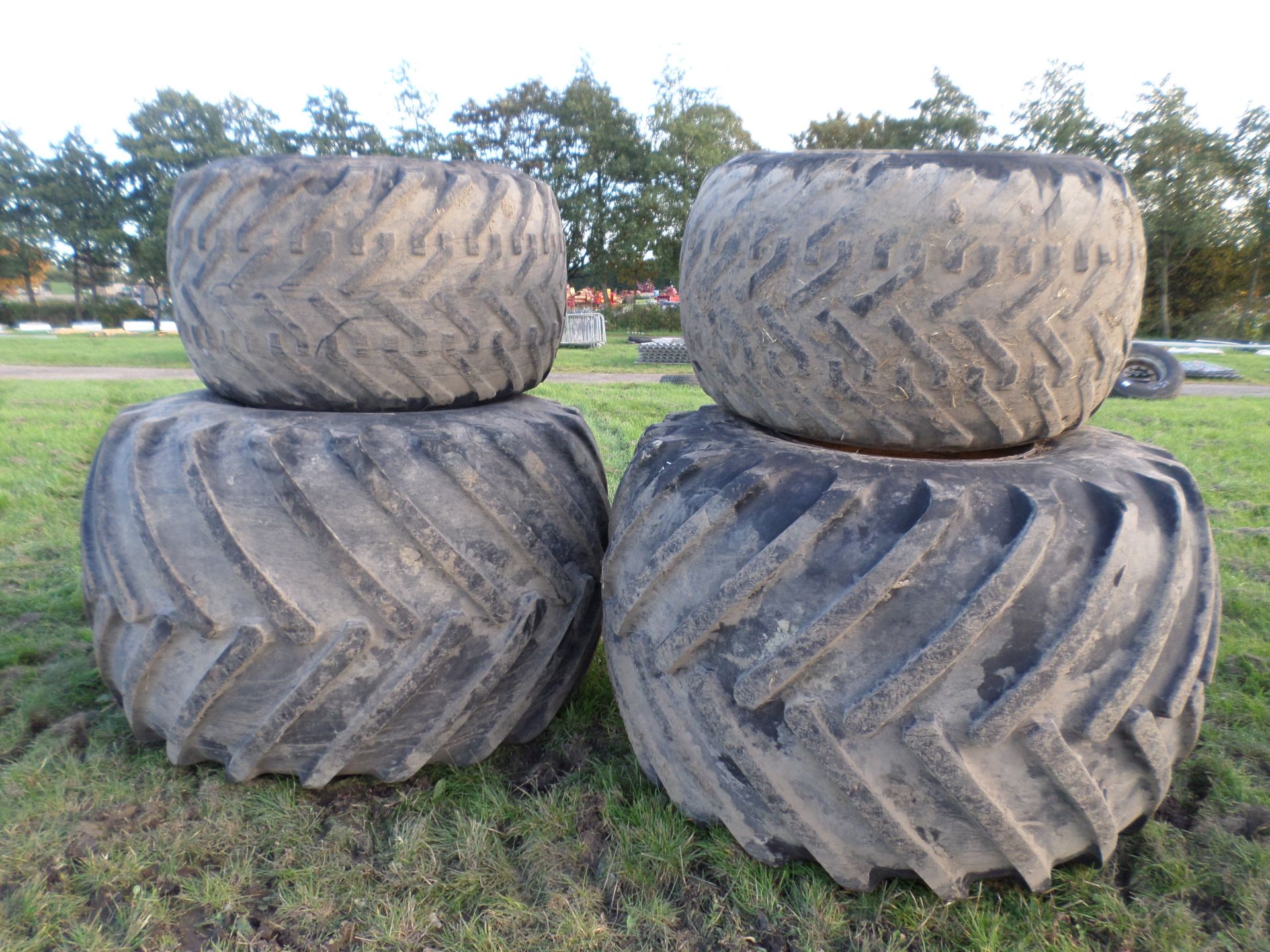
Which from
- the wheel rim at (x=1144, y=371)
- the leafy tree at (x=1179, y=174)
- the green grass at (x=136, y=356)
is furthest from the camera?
the leafy tree at (x=1179, y=174)

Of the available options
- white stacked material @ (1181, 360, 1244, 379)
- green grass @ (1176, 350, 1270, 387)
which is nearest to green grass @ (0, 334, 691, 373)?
white stacked material @ (1181, 360, 1244, 379)

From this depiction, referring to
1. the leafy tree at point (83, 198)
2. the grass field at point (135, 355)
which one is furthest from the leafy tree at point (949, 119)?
the leafy tree at point (83, 198)

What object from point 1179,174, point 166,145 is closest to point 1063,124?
point 1179,174

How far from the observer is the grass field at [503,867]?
1.46 m

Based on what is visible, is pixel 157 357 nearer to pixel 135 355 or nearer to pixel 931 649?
pixel 135 355

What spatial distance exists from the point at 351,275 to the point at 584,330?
1627 centimetres

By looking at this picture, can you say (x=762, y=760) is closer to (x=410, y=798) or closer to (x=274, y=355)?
(x=410, y=798)

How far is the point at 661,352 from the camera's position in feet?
44.6

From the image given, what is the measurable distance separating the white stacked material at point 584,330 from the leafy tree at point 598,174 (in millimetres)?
9540

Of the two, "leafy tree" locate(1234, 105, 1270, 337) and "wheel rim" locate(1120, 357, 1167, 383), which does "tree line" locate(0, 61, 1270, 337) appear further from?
"wheel rim" locate(1120, 357, 1167, 383)

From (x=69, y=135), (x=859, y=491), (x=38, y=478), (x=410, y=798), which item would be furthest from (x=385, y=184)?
(x=69, y=135)

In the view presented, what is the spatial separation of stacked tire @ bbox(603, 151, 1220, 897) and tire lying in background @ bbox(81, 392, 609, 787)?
1.28 ft

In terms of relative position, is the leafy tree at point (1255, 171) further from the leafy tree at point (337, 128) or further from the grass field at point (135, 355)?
the leafy tree at point (337, 128)

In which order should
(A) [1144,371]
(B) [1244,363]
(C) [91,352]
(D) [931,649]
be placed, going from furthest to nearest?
(B) [1244,363], (C) [91,352], (A) [1144,371], (D) [931,649]
